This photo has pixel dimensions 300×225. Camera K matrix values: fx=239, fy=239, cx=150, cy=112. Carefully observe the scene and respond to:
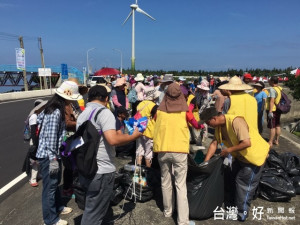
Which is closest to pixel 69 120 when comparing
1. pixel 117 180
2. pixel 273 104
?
pixel 117 180

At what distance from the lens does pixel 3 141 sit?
Result: 7.26m

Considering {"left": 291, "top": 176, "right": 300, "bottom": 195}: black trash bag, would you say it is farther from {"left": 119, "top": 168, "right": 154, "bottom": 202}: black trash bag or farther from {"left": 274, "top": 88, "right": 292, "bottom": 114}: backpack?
{"left": 274, "top": 88, "right": 292, "bottom": 114}: backpack

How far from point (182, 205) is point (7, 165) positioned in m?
4.35

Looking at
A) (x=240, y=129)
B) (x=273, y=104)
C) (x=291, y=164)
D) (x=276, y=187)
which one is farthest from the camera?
(x=273, y=104)

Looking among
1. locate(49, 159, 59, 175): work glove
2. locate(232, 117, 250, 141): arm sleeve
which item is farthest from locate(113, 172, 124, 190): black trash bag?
locate(232, 117, 250, 141): arm sleeve

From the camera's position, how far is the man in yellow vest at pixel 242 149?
9.27 ft

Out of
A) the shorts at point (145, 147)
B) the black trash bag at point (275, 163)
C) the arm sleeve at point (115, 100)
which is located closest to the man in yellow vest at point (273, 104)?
the black trash bag at point (275, 163)

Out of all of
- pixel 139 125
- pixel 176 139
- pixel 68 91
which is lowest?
pixel 176 139

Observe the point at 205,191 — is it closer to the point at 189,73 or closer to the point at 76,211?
the point at 76,211

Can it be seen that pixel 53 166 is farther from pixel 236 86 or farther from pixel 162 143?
pixel 236 86

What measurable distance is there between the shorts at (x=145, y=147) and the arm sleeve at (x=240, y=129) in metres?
1.90

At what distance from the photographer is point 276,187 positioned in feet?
11.5

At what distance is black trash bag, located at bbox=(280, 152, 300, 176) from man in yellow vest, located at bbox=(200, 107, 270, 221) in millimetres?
1177

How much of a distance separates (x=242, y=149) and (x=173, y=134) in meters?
0.84
